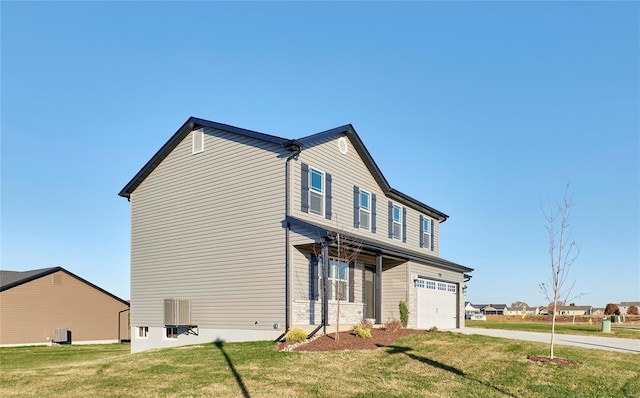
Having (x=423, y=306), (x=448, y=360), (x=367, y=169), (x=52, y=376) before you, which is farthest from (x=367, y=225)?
(x=52, y=376)

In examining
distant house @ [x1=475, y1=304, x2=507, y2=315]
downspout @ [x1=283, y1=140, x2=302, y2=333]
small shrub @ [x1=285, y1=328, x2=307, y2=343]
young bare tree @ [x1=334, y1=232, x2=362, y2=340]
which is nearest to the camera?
small shrub @ [x1=285, y1=328, x2=307, y2=343]

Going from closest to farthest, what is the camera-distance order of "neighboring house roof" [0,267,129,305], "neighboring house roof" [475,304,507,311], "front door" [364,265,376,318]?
"front door" [364,265,376,318]
"neighboring house roof" [0,267,129,305]
"neighboring house roof" [475,304,507,311]

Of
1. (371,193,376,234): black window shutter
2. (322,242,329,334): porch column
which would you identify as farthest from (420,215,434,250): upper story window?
(322,242,329,334): porch column

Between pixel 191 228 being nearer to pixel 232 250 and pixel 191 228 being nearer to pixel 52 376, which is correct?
→ pixel 232 250

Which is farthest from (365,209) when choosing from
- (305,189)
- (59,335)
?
(59,335)

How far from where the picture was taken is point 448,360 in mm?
13797

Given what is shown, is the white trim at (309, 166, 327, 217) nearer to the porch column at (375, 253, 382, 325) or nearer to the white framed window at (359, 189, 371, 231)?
the porch column at (375, 253, 382, 325)

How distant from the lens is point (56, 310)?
1486 inches

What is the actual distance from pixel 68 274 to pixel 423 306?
91.9 ft

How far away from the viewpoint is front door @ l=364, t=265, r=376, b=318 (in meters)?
22.6

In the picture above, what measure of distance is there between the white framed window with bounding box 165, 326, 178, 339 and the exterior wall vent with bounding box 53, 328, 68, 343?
20.1m

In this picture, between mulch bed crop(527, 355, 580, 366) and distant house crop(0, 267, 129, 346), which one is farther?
distant house crop(0, 267, 129, 346)

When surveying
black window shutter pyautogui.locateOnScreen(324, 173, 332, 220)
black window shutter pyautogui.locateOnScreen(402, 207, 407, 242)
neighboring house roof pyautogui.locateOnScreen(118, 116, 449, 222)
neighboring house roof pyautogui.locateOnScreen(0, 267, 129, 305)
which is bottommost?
neighboring house roof pyautogui.locateOnScreen(0, 267, 129, 305)

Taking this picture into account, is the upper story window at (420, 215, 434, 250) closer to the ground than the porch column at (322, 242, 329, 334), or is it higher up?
higher up
